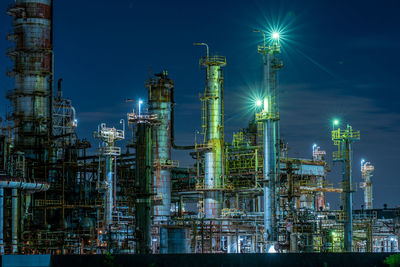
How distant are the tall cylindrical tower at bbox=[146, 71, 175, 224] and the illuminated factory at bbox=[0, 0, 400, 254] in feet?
0.32

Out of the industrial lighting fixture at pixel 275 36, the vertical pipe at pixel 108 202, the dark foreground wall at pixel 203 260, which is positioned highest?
the industrial lighting fixture at pixel 275 36

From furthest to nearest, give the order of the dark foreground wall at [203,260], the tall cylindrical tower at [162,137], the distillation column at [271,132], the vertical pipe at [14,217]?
1. the tall cylindrical tower at [162,137]
2. the distillation column at [271,132]
3. the vertical pipe at [14,217]
4. the dark foreground wall at [203,260]

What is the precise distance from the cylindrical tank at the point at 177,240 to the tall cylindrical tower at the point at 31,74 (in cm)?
1611

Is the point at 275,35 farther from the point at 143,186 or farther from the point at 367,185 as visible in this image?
the point at 367,185

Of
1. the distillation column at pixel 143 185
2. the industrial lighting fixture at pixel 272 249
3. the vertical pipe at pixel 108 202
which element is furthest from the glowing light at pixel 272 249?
the vertical pipe at pixel 108 202

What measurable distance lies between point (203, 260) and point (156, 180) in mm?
32995

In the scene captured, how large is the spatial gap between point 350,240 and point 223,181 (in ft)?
40.4

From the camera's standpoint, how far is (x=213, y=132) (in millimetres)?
54844

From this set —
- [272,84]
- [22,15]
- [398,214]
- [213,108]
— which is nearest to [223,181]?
[213,108]

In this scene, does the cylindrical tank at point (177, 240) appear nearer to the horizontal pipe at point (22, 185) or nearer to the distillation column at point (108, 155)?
the distillation column at point (108, 155)

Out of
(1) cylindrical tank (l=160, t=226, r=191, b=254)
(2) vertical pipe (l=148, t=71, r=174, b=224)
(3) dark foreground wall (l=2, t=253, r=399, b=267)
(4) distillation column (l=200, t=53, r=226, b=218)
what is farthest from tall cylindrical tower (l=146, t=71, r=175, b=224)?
(3) dark foreground wall (l=2, t=253, r=399, b=267)

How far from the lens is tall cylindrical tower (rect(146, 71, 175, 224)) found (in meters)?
57.3

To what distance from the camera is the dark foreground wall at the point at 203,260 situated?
22.9 meters

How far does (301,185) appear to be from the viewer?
58.9 metres
